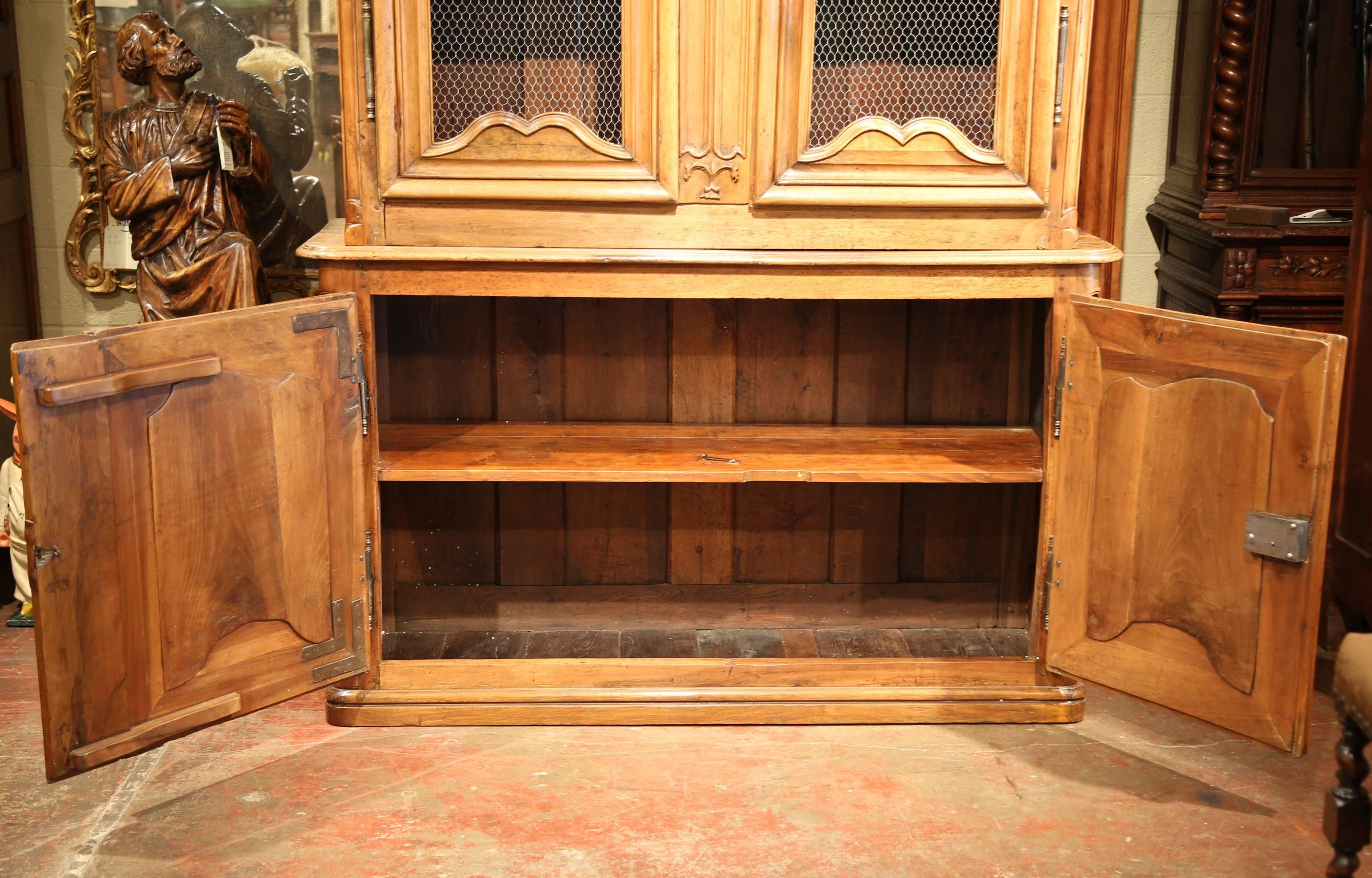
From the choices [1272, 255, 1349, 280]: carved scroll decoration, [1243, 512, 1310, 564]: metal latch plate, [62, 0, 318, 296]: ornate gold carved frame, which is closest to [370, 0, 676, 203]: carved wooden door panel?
[62, 0, 318, 296]: ornate gold carved frame

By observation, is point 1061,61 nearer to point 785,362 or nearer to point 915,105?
point 915,105

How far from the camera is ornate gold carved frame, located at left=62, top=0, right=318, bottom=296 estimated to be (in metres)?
3.28

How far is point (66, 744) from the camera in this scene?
7.57 ft

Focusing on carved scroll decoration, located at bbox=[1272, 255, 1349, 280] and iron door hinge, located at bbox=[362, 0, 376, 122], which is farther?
carved scroll decoration, located at bbox=[1272, 255, 1349, 280]

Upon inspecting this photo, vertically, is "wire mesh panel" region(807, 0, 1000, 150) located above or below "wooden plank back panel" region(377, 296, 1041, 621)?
above

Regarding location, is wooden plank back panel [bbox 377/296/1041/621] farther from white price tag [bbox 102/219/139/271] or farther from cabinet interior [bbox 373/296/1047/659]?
white price tag [bbox 102/219/139/271]

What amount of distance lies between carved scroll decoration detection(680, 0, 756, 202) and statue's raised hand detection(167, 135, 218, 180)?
1123 millimetres

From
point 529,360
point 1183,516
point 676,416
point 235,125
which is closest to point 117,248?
point 235,125

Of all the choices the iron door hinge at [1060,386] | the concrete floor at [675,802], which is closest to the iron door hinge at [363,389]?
the concrete floor at [675,802]

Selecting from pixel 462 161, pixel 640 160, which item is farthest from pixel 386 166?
pixel 640 160

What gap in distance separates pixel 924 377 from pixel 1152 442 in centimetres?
78

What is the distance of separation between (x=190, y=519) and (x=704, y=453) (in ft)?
3.56

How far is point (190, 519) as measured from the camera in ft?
8.03

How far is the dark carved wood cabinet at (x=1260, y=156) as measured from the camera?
3572mm
